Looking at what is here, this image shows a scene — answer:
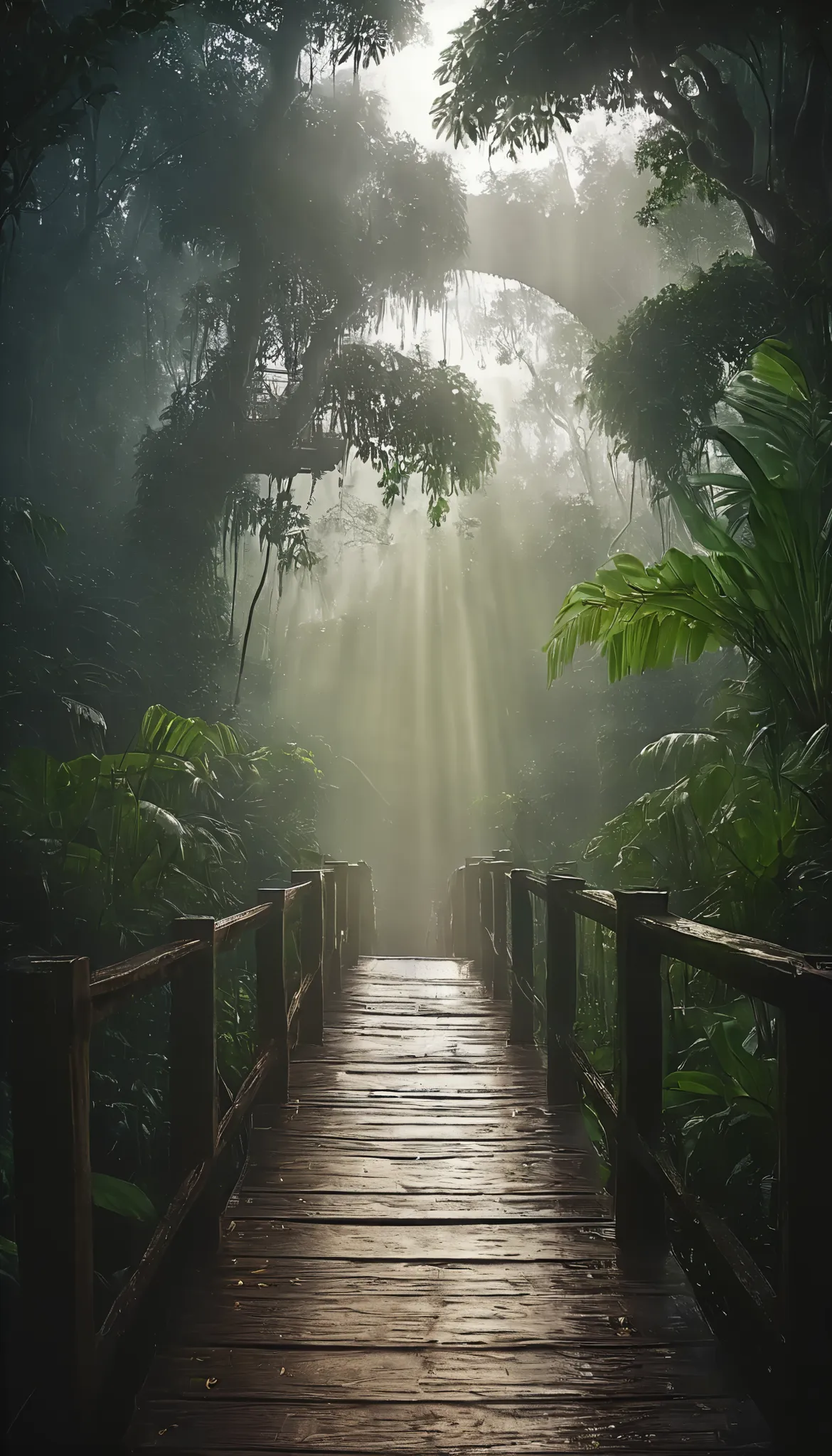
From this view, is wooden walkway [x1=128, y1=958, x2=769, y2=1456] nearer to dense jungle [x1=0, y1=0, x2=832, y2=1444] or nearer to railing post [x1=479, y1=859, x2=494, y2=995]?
dense jungle [x1=0, y1=0, x2=832, y2=1444]

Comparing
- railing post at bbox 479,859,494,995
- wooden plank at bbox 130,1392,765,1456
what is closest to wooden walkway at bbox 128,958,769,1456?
wooden plank at bbox 130,1392,765,1456

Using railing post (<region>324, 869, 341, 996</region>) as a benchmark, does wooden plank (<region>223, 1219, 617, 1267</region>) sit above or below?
below

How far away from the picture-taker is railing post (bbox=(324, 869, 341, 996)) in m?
6.90

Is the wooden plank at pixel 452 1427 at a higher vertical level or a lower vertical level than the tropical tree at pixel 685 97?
lower

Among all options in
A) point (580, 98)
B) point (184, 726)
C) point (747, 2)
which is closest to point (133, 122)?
point (580, 98)

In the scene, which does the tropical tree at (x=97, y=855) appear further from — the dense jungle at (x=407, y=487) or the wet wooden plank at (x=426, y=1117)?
the wet wooden plank at (x=426, y=1117)

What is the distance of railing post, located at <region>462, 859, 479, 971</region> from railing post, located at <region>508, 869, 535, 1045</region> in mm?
4120

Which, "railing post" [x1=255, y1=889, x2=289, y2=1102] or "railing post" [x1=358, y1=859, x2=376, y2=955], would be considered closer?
"railing post" [x1=255, y1=889, x2=289, y2=1102]

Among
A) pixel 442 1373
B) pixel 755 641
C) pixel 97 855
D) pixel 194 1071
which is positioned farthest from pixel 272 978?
pixel 755 641

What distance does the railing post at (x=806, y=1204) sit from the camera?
1.51 m

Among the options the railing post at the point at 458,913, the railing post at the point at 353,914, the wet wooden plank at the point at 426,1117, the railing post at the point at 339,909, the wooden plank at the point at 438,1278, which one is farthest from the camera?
the railing post at the point at 458,913

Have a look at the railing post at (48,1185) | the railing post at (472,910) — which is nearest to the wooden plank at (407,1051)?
the railing post at (48,1185)

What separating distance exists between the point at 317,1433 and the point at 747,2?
8361 mm

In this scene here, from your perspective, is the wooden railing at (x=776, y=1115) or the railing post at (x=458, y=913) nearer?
the wooden railing at (x=776, y=1115)
